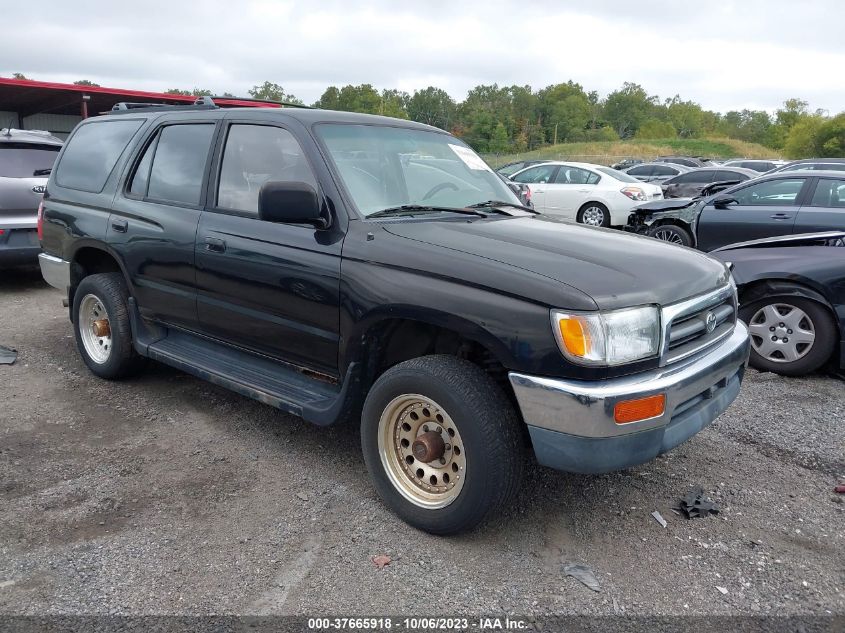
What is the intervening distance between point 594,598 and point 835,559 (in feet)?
3.82

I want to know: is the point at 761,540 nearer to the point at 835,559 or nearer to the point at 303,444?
the point at 835,559

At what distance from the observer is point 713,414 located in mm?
3127

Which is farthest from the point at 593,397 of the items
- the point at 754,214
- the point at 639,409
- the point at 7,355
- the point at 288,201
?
the point at 754,214

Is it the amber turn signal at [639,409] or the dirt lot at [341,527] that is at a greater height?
the amber turn signal at [639,409]

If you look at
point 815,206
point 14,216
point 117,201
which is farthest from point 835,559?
point 14,216

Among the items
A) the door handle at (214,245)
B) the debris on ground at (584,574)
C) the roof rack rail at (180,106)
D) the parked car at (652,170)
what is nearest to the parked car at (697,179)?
the parked car at (652,170)

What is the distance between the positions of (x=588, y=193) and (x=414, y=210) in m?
11.2

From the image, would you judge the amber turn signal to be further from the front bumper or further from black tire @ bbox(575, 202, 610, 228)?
black tire @ bbox(575, 202, 610, 228)

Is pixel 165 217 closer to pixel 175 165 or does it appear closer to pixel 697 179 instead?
pixel 175 165

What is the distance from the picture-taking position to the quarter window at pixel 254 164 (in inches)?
144

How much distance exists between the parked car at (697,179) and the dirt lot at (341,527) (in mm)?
13999

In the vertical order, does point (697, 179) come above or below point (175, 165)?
above

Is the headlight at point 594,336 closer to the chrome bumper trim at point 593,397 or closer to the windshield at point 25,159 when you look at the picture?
the chrome bumper trim at point 593,397

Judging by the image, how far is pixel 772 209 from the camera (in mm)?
8422
